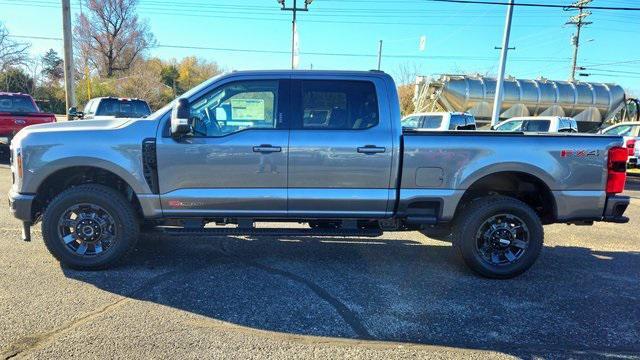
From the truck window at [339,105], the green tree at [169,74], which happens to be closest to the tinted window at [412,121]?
the truck window at [339,105]

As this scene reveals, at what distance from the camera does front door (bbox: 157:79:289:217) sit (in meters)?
4.64

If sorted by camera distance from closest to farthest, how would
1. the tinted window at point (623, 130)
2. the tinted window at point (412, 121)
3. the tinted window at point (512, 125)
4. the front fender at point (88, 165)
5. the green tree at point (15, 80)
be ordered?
the front fender at point (88, 165) < the tinted window at point (623, 130) < the tinted window at point (512, 125) < the tinted window at point (412, 121) < the green tree at point (15, 80)

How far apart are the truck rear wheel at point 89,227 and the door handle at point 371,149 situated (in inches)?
94.8

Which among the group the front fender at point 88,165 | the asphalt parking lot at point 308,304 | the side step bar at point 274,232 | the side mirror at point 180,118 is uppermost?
the side mirror at point 180,118

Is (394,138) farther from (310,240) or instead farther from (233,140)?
(310,240)

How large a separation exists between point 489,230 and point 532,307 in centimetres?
97

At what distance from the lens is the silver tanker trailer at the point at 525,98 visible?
23.8 m

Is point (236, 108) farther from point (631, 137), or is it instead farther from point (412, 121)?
point (631, 137)

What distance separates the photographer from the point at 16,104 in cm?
1405

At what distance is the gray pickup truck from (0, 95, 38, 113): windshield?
11.0m

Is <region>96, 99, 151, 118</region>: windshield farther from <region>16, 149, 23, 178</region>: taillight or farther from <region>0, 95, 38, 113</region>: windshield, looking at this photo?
<region>16, 149, 23, 178</region>: taillight

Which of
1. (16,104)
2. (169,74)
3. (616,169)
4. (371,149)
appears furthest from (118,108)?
(169,74)

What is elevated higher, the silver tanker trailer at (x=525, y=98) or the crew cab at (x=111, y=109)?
the silver tanker trailer at (x=525, y=98)

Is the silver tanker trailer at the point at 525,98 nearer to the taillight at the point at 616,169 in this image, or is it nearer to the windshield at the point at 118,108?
the windshield at the point at 118,108
